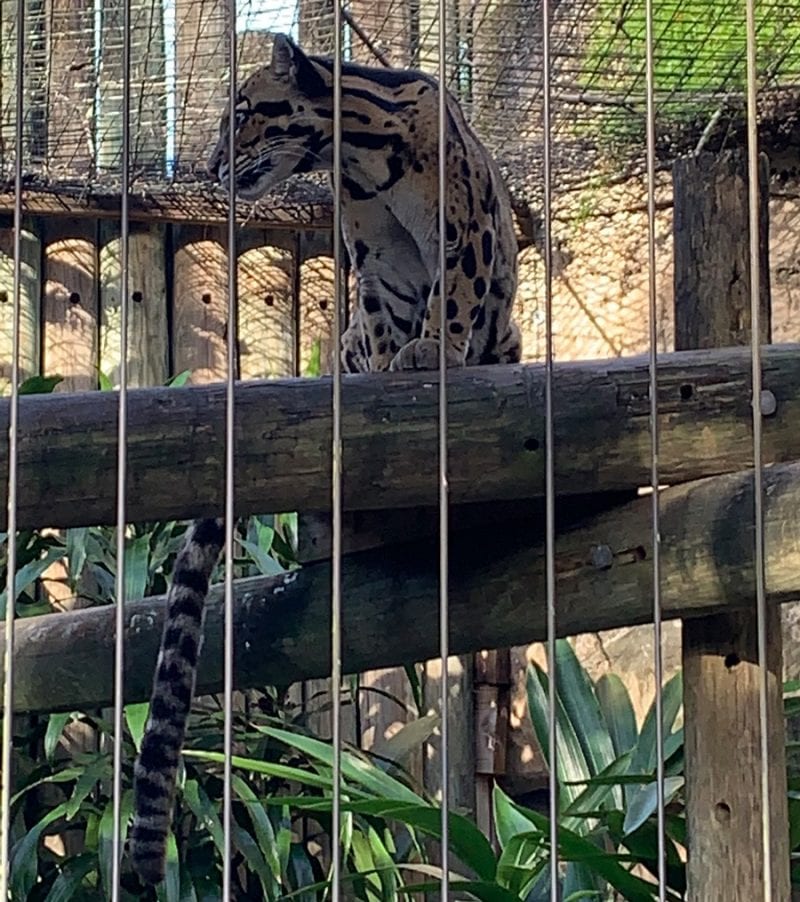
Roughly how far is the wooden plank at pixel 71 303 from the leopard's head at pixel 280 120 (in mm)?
1390

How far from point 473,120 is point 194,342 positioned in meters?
0.98

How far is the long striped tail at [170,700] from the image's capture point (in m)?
2.06

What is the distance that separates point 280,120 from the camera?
2389mm

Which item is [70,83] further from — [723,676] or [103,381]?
[723,676]

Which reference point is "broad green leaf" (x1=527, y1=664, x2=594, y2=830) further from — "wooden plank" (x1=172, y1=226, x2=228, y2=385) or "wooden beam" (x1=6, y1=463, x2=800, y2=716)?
"wooden plank" (x1=172, y1=226, x2=228, y2=385)

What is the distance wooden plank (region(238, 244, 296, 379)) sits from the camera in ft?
12.3

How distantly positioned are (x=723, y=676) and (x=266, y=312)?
1955 millimetres

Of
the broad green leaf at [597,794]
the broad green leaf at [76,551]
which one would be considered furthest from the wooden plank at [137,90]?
the broad green leaf at [597,794]

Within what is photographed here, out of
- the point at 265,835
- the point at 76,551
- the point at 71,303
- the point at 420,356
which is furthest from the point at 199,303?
the point at 420,356

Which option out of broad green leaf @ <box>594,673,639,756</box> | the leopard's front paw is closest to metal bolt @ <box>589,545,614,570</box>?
the leopard's front paw

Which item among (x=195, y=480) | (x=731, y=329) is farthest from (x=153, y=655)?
(x=731, y=329)

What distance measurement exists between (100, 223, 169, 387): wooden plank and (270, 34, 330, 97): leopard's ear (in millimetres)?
1401

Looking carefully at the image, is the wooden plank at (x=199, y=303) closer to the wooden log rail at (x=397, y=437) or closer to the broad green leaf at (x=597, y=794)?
the broad green leaf at (x=597, y=794)

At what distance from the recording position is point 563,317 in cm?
379
